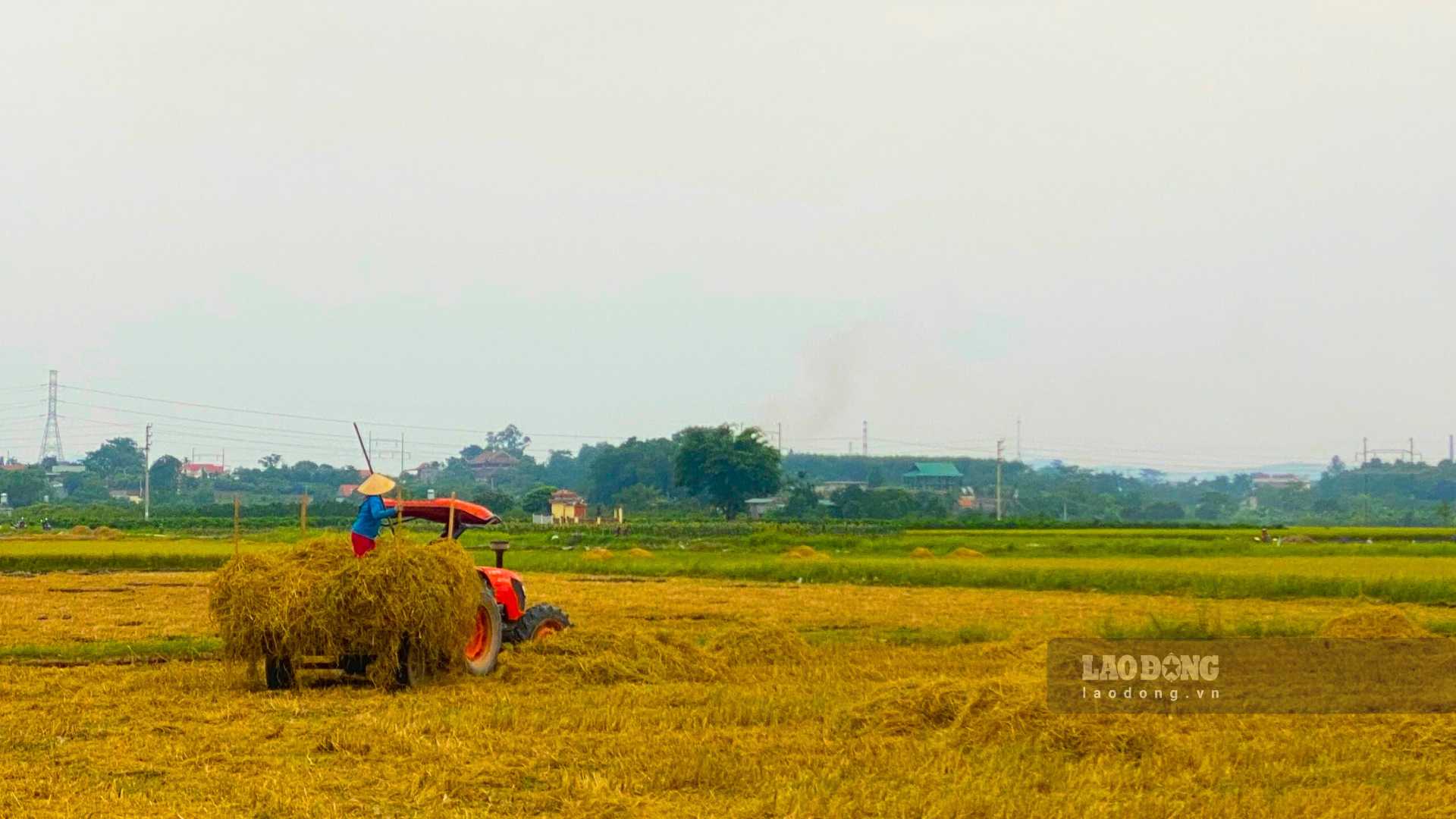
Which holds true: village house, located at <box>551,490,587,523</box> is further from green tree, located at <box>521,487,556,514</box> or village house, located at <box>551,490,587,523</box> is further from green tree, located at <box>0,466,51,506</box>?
green tree, located at <box>0,466,51,506</box>

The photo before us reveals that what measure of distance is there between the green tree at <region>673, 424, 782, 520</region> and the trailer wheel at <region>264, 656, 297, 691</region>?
91.7m

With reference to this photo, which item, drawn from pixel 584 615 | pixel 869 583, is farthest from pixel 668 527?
pixel 584 615

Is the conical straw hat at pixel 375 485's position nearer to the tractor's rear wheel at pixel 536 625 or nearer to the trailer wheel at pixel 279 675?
the trailer wheel at pixel 279 675

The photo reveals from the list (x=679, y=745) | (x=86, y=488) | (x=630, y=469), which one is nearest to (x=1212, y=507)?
(x=630, y=469)

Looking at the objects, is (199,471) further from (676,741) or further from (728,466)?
(676,741)

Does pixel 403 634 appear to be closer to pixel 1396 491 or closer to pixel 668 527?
pixel 668 527

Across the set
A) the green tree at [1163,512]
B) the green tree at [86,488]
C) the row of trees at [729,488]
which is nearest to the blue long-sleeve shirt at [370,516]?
the row of trees at [729,488]

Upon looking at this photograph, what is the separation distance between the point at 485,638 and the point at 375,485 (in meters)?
2.52

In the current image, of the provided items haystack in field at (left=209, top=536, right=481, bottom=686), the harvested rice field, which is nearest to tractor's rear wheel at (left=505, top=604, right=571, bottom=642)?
the harvested rice field

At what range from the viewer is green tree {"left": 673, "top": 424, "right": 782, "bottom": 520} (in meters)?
107

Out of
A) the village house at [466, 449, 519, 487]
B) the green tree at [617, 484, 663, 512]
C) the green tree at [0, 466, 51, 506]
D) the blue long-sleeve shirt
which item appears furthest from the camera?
the village house at [466, 449, 519, 487]

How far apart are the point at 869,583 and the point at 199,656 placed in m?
20.9

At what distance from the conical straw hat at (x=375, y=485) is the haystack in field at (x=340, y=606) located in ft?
1.67

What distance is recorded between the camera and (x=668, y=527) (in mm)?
76000
